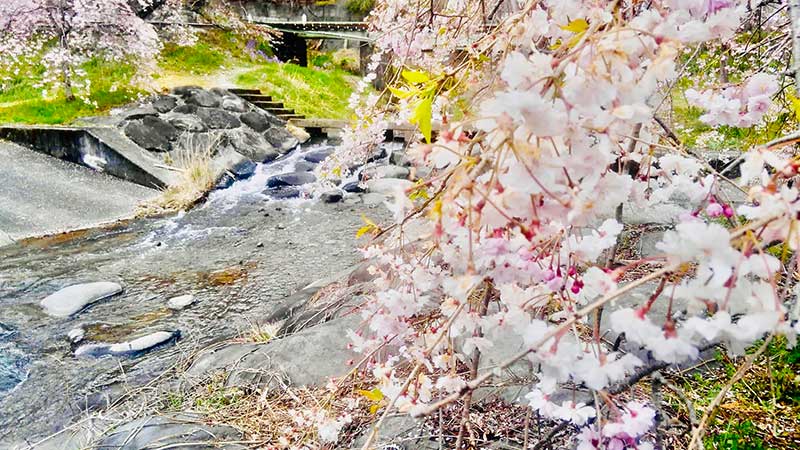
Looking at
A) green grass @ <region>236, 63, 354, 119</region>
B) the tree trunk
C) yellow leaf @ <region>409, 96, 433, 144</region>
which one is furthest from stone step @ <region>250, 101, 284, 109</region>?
the tree trunk

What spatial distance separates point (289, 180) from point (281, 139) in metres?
1.88

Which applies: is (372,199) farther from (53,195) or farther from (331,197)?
(53,195)

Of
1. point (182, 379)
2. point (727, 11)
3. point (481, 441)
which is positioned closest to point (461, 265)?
point (727, 11)

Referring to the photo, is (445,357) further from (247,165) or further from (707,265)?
(247,165)

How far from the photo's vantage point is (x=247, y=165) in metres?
7.78

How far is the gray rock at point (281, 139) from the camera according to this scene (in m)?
8.76

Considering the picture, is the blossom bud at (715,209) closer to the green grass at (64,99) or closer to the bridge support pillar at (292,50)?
the green grass at (64,99)

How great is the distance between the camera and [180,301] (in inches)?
165

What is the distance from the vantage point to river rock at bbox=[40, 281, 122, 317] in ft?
13.1

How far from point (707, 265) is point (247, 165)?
7.70 metres

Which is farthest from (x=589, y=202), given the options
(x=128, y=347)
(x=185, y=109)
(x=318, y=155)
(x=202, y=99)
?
(x=202, y=99)

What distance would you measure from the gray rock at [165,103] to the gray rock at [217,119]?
0.43 m

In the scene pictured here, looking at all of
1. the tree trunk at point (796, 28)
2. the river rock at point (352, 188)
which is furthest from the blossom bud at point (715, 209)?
the river rock at point (352, 188)

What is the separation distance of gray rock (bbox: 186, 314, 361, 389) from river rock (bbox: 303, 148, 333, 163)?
5.61 metres
